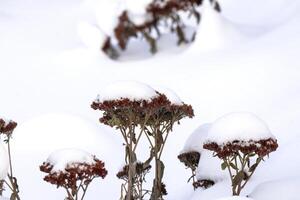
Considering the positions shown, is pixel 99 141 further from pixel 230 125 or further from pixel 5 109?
pixel 230 125

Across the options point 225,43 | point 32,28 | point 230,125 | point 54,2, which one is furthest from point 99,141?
point 54,2

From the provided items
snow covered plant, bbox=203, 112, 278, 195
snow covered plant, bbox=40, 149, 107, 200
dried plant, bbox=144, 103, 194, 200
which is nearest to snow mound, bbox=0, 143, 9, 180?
snow covered plant, bbox=40, 149, 107, 200

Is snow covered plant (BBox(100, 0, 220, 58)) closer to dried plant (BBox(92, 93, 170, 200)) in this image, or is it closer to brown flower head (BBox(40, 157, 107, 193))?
dried plant (BBox(92, 93, 170, 200))

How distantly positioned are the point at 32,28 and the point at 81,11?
3210mm

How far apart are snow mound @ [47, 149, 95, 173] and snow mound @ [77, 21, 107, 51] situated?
33.4 feet

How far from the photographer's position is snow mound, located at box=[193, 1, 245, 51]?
13.5 m

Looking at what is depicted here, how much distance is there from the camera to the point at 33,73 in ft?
46.1

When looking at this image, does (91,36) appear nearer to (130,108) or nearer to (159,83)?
(159,83)

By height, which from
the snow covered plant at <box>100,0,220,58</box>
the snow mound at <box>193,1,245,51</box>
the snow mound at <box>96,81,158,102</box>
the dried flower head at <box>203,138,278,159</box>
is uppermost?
the snow covered plant at <box>100,0,220,58</box>

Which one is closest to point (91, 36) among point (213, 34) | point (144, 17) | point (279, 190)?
point (144, 17)

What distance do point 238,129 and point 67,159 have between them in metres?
1.44

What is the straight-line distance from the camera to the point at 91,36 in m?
15.0

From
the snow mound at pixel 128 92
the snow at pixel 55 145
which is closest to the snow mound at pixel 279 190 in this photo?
the snow mound at pixel 128 92

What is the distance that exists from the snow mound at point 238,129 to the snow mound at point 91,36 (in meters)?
10.0
